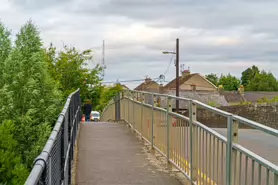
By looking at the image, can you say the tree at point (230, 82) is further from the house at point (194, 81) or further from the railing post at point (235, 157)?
the railing post at point (235, 157)

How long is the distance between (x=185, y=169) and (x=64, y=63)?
21740mm

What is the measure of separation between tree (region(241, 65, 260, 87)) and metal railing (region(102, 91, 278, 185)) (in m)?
102

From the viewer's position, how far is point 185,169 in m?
6.89

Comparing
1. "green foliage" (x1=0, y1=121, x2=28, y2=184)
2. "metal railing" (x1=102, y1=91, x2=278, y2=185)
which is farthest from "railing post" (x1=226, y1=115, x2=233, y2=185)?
"green foliage" (x1=0, y1=121, x2=28, y2=184)

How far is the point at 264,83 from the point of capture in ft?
323

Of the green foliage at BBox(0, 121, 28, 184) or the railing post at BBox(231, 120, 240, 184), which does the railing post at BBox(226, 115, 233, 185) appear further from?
the green foliage at BBox(0, 121, 28, 184)

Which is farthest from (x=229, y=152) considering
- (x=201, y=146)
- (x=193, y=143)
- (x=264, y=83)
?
(x=264, y=83)

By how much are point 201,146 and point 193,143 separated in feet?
1.30

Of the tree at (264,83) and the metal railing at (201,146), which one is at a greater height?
the tree at (264,83)

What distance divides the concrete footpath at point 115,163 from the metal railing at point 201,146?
1.27 ft

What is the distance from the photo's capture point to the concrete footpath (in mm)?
7387

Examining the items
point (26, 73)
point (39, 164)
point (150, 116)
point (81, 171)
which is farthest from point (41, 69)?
point (39, 164)

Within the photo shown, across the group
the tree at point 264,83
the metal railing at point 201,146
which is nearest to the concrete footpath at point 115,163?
the metal railing at point 201,146

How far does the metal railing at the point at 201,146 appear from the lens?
159 inches
